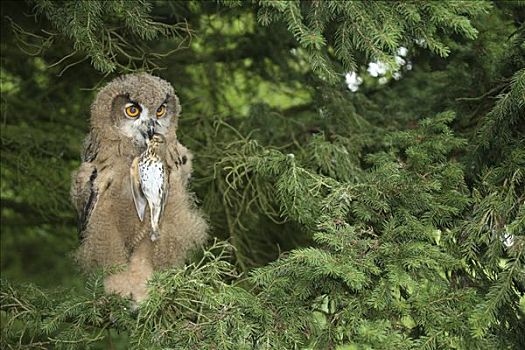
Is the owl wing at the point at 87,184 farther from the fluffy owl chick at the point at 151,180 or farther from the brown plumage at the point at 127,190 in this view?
the fluffy owl chick at the point at 151,180

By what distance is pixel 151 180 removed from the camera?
3.56 metres

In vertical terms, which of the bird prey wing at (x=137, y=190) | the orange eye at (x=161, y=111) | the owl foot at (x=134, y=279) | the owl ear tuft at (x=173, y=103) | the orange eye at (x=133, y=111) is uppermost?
the owl ear tuft at (x=173, y=103)

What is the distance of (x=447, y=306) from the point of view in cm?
259

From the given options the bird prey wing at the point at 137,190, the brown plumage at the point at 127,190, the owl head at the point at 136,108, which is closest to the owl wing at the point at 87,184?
the brown plumage at the point at 127,190

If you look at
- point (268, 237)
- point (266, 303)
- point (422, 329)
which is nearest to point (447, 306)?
point (422, 329)

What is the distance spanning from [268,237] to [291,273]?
2101 millimetres

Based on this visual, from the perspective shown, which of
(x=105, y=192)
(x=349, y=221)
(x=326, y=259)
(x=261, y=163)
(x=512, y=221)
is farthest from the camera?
(x=105, y=192)

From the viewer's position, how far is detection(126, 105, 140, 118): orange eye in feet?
12.0

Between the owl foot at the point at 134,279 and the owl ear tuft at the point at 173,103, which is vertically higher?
the owl ear tuft at the point at 173,103

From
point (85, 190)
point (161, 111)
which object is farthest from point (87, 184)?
point (161, 111)

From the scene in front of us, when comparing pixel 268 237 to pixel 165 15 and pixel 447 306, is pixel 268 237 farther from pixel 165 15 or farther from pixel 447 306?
pixel 447 306

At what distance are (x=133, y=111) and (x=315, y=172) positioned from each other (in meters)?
0.88

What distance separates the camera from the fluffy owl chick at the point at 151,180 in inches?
140

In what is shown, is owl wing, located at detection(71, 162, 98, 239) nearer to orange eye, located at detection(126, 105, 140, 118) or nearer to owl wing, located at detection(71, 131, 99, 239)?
owl wing, located at detection(71, 131, 99, 239)
